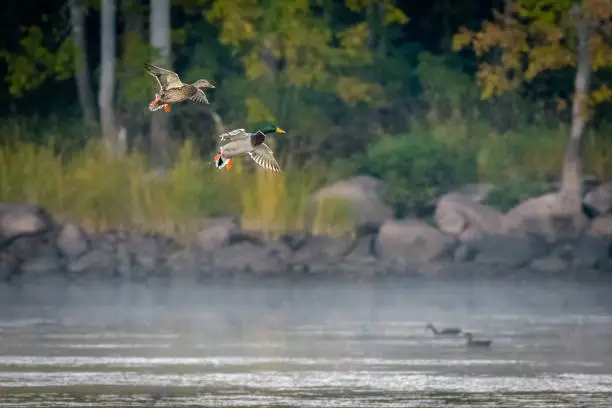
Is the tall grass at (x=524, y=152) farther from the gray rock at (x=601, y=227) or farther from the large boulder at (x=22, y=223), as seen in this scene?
the large boulder at (x=22, y=223)

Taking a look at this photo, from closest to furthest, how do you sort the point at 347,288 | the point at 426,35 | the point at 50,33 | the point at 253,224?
the point at 347,288
the point at 253,224
the point at 50,33
the point at 426,35

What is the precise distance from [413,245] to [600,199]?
11.8 ft

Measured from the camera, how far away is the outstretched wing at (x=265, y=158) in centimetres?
1423

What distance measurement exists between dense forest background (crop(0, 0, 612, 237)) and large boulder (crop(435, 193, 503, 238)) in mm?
966

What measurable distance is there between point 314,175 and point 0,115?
22.3 ft

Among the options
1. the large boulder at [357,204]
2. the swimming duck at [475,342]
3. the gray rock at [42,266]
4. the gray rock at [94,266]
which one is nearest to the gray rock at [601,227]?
the large boulder at [357,204]

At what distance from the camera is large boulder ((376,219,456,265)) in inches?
1148

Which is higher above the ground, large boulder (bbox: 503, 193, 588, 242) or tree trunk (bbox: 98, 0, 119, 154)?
tree trunk (bbox: 98, 0, 119, 154)

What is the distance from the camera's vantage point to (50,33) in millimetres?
34844

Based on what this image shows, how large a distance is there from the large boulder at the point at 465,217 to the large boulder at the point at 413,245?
36 centimetres

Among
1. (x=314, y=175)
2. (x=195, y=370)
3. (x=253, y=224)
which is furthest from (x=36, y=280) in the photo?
(x=195, y=370)

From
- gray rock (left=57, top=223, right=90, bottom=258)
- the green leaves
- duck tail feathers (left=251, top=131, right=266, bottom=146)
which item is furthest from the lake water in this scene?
the green leaves

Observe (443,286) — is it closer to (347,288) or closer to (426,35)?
(347,288)

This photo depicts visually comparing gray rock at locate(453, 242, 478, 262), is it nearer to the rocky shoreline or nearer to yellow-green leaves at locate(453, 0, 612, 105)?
Result: the rocky shoreline
